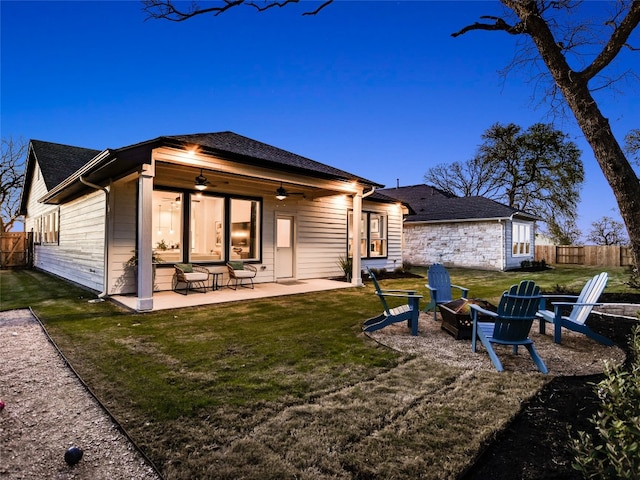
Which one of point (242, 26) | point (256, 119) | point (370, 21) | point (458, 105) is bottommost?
point (242, 26)

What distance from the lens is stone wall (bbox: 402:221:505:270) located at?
636 inches

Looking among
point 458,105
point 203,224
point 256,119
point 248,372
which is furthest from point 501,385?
point 256,119

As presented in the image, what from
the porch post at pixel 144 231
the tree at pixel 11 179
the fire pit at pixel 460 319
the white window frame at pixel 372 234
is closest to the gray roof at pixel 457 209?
the white window frame at pixel 372 234

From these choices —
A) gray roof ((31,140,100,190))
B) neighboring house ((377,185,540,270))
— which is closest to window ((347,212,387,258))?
neighboring house ((377,185,540,270))

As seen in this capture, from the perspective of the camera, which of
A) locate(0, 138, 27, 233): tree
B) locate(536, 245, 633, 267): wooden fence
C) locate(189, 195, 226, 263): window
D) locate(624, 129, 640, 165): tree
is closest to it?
locate(189, 195, 226, 263): window

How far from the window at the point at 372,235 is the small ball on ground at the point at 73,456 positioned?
1061cm

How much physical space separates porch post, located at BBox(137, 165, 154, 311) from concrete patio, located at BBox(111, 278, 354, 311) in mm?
311

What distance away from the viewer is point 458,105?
19578 millimetres

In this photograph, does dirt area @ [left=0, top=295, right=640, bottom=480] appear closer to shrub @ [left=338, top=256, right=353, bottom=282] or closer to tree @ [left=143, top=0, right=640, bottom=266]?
tree @ [left=143, top=0, right=640, bottom=266]

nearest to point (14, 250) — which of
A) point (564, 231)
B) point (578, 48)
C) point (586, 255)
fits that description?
point (578, 48)

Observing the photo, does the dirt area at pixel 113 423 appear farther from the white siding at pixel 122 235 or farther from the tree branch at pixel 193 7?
the tree branch at pixel 193 7

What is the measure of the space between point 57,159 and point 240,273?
462 inches

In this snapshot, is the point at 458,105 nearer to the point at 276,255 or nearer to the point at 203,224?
the point at 276,255

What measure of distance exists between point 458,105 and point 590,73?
1817 centimetres
